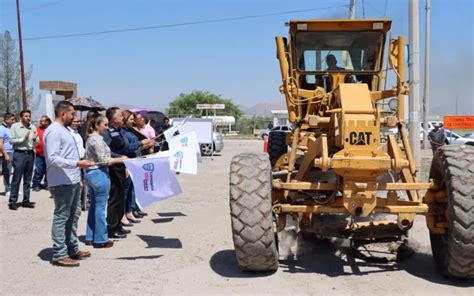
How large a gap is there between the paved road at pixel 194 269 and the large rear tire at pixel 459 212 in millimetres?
219

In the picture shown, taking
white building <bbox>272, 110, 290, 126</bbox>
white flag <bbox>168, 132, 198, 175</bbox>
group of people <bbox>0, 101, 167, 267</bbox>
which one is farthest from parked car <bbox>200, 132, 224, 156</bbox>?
white building <bbox>272, 110, 290, 126</bbox>

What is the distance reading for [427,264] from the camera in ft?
20.4

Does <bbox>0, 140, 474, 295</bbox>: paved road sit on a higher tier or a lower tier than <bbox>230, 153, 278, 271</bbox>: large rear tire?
lower

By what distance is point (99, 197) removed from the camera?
6.99m

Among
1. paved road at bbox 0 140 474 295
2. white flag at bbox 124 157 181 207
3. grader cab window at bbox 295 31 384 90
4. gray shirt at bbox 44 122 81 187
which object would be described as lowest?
paved road at bbox 0 140 474 295

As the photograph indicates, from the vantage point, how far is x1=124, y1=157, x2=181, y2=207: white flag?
7.07 m

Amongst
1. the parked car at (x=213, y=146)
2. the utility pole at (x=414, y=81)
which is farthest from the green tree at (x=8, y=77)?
the utility pole at (x=414, y=81)

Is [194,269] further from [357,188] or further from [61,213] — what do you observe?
[357,188]

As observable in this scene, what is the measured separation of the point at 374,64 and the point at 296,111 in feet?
4.11

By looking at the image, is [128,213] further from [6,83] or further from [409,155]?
[6,83]

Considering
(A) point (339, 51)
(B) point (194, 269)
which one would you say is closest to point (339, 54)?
(A) point (339, 51)

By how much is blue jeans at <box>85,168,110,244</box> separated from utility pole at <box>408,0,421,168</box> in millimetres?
6853

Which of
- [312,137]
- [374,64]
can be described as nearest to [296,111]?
[312,137]

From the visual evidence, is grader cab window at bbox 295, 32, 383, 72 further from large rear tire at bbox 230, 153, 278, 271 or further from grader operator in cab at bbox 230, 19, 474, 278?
large rear tire at bbox 230, 153, 278, 271
